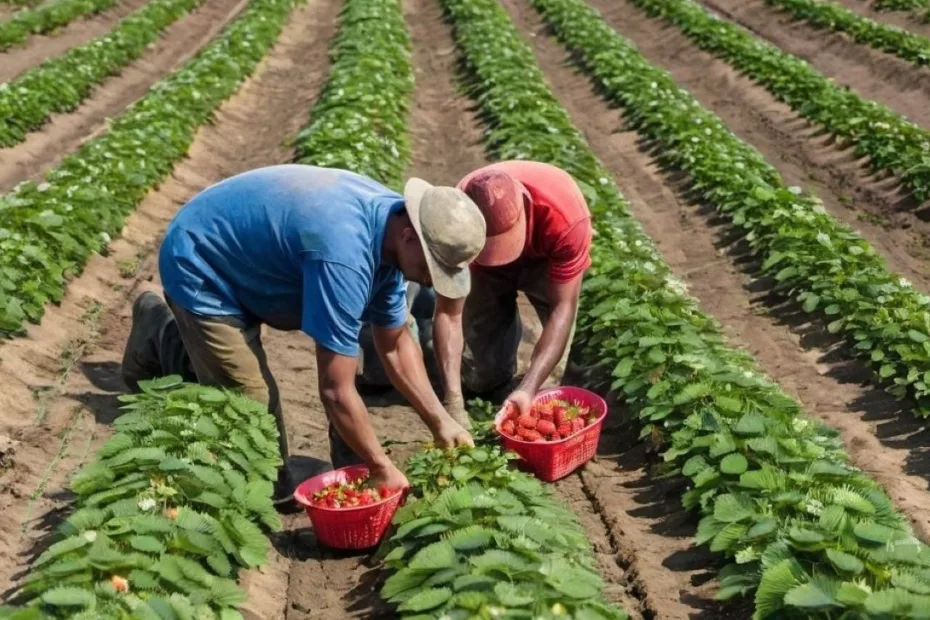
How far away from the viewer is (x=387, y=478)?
4.45 m

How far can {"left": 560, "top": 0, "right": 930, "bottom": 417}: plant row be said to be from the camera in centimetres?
648

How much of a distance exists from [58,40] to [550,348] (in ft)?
53.8

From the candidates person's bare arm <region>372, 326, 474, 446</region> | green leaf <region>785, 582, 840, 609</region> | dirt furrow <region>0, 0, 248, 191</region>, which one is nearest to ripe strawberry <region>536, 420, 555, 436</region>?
person's bare arm <region>372, 326, 474, 446</region>

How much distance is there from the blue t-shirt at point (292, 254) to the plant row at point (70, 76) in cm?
822

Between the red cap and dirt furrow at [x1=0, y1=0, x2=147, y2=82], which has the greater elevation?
the red cap

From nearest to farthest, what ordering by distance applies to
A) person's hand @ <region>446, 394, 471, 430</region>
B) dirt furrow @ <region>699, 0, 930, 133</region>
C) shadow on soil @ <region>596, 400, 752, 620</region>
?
1. shadow on soil @ <region>596, 400, 752, 620</region>
2. person's hand @ <region>446, 394, 471, 430</region>
3. dirt furrow @ <region>699, 0, 930, 133</region>

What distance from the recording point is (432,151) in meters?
12.7

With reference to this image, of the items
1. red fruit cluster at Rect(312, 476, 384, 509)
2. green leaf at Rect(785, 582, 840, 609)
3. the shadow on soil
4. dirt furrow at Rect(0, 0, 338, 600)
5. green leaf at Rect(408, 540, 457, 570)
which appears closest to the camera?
green leaf at Rect(785, 582, 840, 609)

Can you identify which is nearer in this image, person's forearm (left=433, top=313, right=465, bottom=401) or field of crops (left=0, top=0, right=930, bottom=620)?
field of crops (left=0, top=0, right=930, bottom=620)

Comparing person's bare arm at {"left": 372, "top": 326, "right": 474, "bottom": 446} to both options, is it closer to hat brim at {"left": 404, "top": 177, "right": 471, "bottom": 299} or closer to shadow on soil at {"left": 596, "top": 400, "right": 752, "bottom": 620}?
hat brim at {"left": 404, "top": 177, "right": 471, "bottom": 299}

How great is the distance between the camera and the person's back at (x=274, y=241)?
13.4 feet

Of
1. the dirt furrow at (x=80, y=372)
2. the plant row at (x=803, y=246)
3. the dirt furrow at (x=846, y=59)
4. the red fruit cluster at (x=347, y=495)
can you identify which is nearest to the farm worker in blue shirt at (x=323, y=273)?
the red fruit cluster at (x=347, y=495)

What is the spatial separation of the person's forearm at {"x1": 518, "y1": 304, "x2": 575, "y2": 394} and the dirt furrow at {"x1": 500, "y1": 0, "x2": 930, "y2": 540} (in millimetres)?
1781

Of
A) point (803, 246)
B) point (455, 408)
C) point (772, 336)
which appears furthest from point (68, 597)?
point (803, 246)
